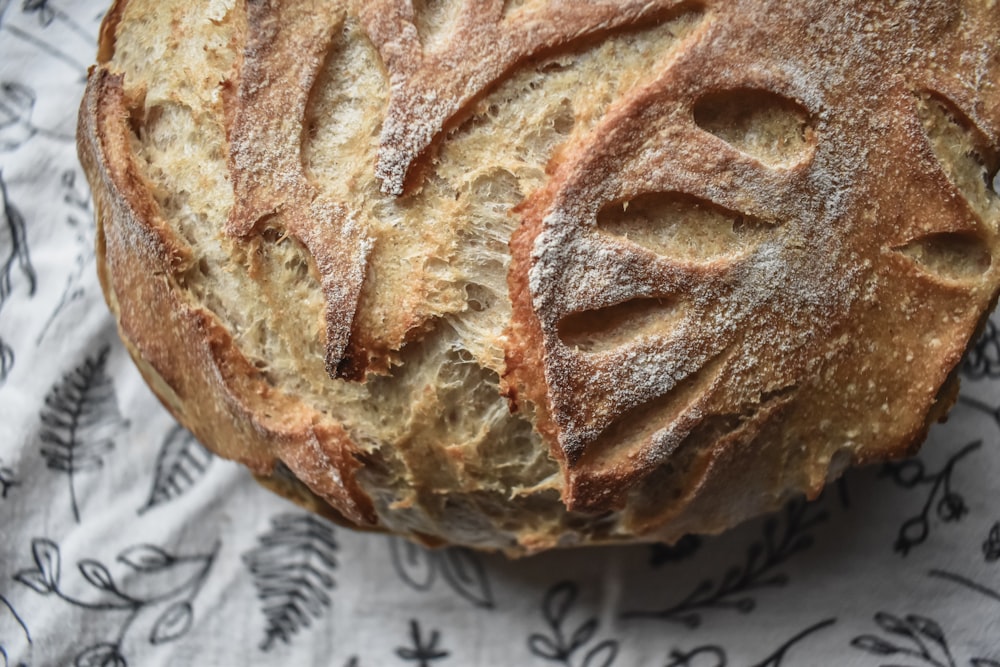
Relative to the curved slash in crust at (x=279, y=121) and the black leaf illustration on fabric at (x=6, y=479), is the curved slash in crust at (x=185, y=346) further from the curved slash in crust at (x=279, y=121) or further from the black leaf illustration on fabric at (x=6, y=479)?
the black leaf illustration on fabric at (x=6, y=479)

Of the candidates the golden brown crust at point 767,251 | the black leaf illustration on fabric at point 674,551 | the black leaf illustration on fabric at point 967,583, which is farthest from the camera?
the black leaf illustration on fabric at point 674,551

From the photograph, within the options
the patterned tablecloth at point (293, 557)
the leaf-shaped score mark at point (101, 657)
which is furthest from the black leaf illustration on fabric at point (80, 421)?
the leaf-shaped score mark at point (101, 657)

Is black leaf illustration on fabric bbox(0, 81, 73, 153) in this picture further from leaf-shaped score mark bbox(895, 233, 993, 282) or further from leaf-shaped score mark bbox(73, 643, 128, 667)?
leaf-shaped score mark bbox(895, 233, 993, 282)

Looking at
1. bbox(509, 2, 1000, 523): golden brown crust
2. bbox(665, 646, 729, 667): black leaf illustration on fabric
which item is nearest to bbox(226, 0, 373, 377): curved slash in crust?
bbox(509, 2, 1000, 523): golden brown crust

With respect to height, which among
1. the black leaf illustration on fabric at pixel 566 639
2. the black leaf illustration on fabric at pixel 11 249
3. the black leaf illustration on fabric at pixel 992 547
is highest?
the black leaf illustration on fabric at pixel 11 249

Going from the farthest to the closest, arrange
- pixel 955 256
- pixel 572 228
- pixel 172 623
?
pixel 172 623
pixel 955 256
pixel 572 228

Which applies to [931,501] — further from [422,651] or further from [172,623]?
[172,623]

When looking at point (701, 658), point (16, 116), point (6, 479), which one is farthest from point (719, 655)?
point (16, 116)
